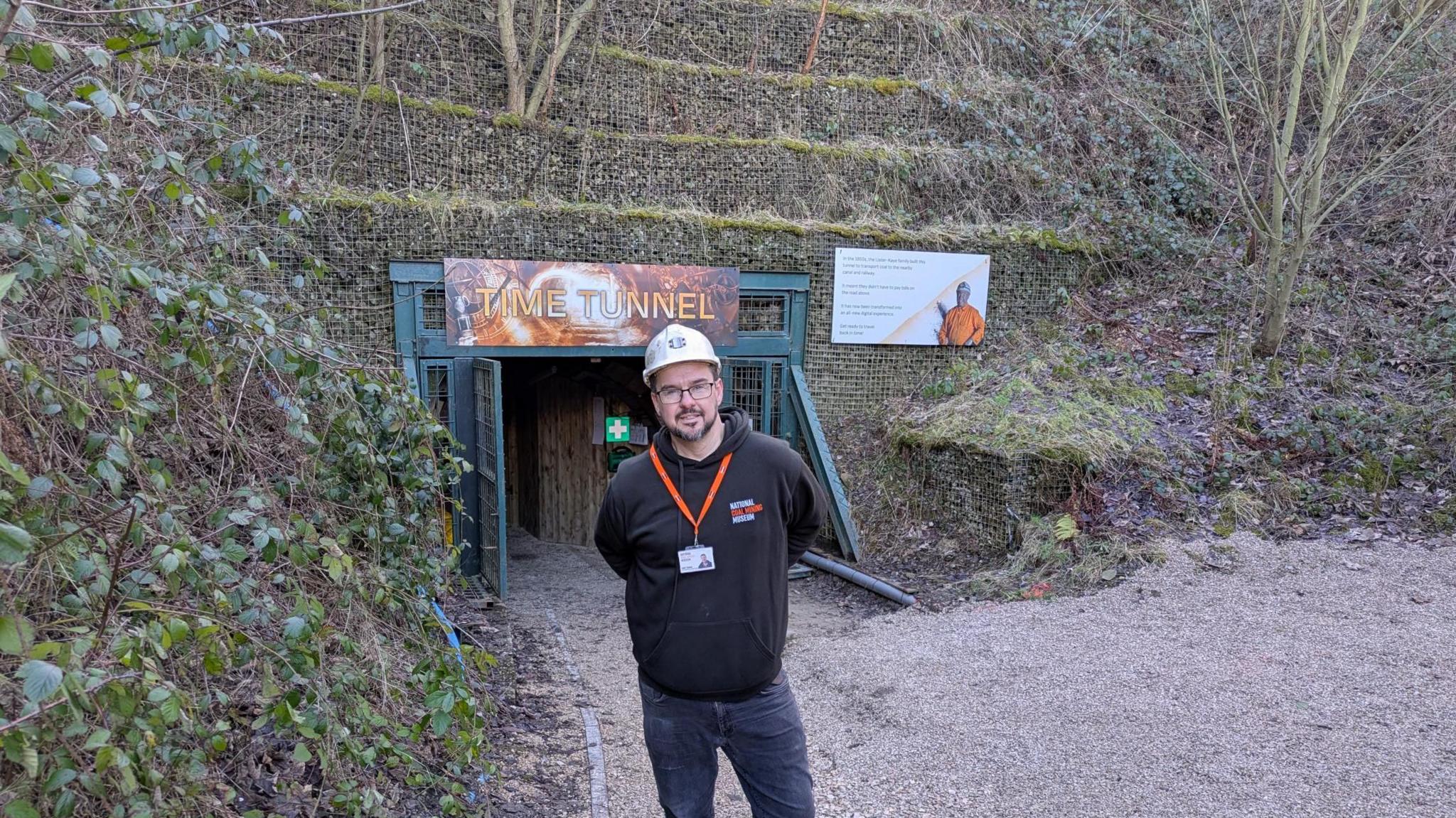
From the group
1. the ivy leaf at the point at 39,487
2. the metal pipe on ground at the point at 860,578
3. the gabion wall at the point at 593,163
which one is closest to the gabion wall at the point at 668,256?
the gabion wall at the point at 593,163

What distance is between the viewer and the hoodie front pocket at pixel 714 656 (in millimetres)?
2797

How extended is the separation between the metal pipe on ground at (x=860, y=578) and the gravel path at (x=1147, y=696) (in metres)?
0.28

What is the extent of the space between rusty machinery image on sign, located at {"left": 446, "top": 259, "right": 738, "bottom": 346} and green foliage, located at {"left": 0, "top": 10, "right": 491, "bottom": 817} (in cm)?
323

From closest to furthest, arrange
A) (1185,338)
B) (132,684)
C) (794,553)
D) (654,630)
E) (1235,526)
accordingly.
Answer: (132,684)
(654,630)
(794,553)
(1235,526)
(1185,338)

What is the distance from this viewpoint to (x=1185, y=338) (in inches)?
373

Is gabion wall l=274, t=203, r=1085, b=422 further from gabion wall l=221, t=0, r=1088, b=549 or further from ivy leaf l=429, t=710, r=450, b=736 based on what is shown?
ivy leaf l=429, t=710, r=450, b=736

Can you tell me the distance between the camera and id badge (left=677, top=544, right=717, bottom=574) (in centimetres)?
281

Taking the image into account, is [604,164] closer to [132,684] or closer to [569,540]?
[569,540]

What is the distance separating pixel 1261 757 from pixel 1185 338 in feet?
20.1

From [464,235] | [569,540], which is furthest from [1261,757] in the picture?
[569,540]

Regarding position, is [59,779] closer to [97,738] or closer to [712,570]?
[97,738]

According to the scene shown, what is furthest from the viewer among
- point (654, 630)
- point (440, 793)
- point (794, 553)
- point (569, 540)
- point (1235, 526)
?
point (569, 540)

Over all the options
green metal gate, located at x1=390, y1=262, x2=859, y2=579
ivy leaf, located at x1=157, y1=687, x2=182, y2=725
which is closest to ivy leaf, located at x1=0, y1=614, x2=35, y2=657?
ivy leaf, located at x1=157, y1=687, x2=182, y2=725

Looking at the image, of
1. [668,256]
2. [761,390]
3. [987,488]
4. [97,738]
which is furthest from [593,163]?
[97,738]
